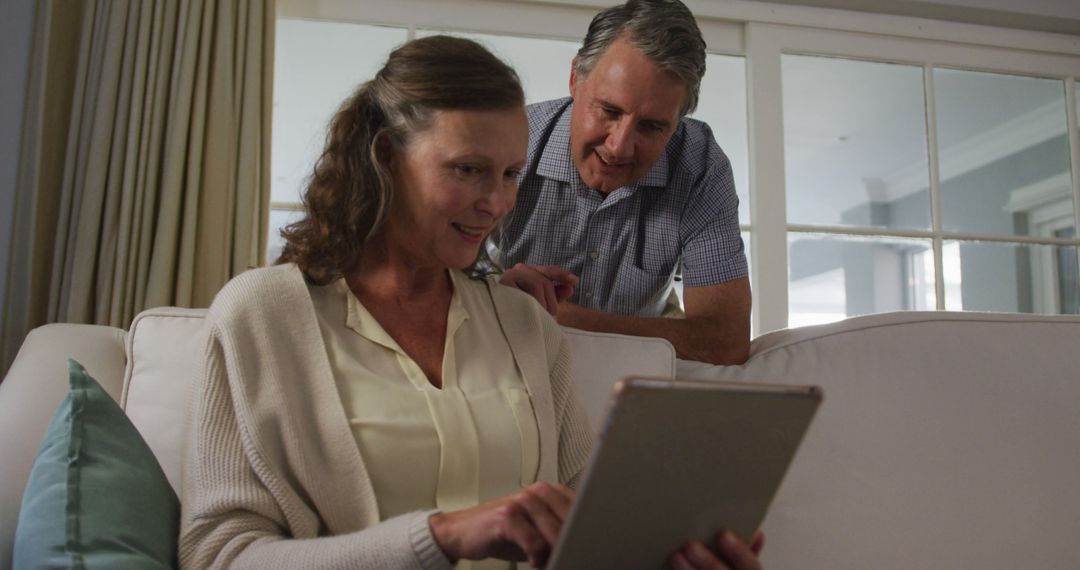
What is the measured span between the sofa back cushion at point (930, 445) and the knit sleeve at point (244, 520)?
0.73m

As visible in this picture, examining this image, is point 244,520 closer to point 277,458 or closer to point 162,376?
point 277,458

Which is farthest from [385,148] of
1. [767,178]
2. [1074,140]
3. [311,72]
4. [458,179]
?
[1074,140]

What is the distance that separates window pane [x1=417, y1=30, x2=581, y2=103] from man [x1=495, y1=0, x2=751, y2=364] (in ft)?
2.75

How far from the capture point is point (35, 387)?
1.29 m

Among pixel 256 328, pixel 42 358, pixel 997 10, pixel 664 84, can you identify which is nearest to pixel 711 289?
pixel 664 84

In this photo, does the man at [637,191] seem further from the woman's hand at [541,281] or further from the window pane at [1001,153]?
the window pane at [1001,153]

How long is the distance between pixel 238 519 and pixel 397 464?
0.19m

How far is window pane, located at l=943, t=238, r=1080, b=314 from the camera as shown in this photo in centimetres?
301

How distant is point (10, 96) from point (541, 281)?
1.37 meters

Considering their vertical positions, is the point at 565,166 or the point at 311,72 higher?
the point at 311,72

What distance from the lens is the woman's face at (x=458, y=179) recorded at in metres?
1.22

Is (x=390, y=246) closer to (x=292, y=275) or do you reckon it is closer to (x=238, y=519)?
(x=292, y=275)

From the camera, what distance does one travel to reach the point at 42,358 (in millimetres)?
1345

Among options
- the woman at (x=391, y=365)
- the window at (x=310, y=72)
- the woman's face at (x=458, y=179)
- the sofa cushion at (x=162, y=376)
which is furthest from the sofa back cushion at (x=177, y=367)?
the window at (x=310, y=72)
